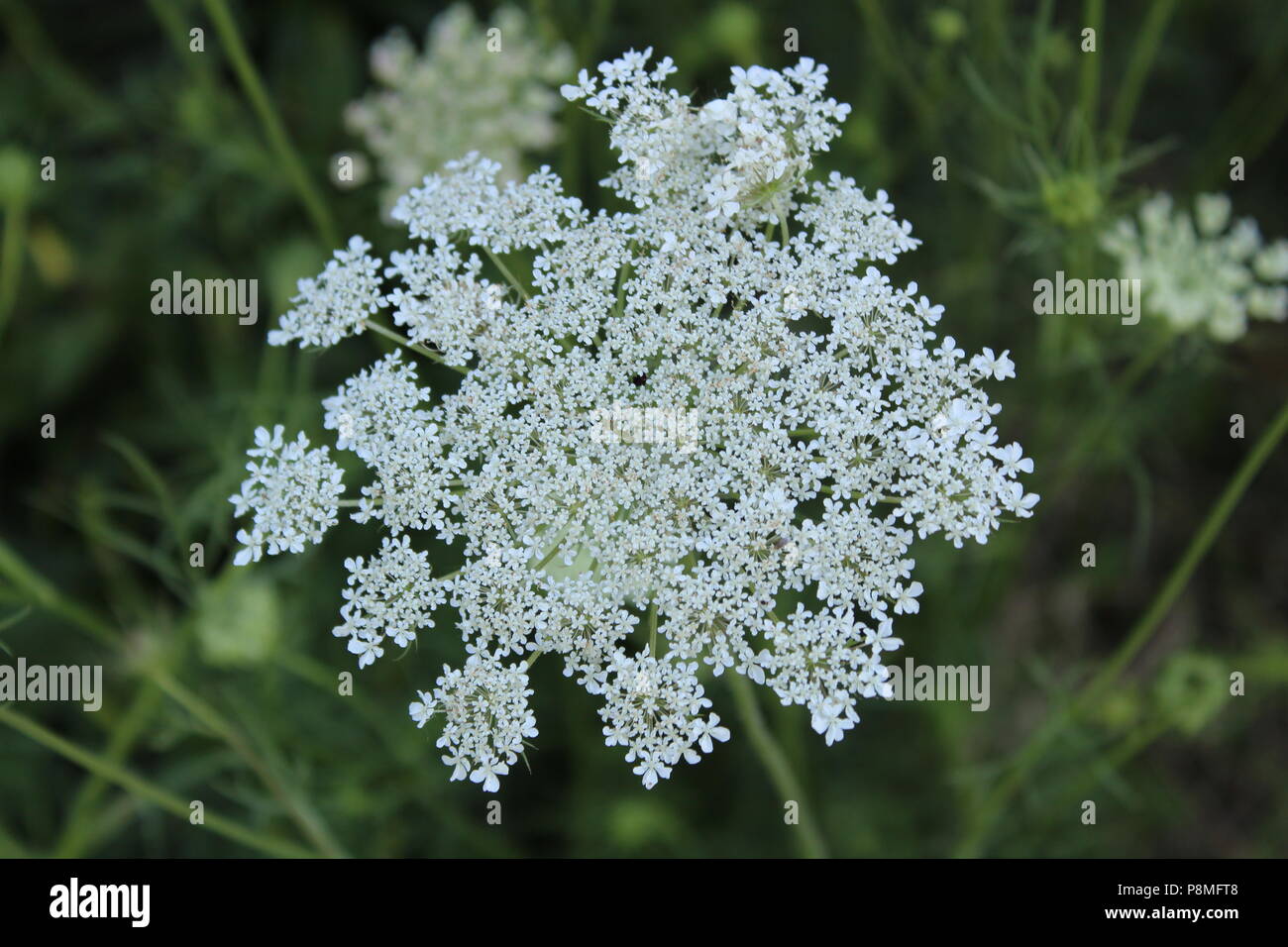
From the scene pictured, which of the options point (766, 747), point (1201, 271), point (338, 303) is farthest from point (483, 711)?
point (1201, 271)

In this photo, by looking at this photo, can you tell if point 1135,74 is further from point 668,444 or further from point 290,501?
point 290,501

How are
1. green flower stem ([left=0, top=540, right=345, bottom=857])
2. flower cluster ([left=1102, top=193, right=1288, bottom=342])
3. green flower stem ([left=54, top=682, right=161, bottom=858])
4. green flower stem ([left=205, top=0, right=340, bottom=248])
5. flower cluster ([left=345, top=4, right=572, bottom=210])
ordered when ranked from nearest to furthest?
1. green flower stem ([left=0, top=540, right=345, bottom=857])
2. green flower stem ([left=205, top=0, right=340, bottom=248])
3. flower cluster ([left=1102, top=193, right=1288, bottom=342])
4. green flower stem ([left=54, top=682, right=161, bottom=858])
5. flower cluster ([left=345, top=4, right=572, bottom=210])

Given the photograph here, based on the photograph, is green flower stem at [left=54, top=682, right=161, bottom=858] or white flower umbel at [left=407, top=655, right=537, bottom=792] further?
green flower stem at [left=54, top=682, right=161, bottom=858]

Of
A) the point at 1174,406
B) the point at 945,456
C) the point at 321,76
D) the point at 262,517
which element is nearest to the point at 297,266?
the point at 321,76

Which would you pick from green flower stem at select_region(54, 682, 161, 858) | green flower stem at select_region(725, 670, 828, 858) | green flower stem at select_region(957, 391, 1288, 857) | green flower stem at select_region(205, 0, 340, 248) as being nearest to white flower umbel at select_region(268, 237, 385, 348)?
green flower stem at select_region(205, 0, 340, 248)

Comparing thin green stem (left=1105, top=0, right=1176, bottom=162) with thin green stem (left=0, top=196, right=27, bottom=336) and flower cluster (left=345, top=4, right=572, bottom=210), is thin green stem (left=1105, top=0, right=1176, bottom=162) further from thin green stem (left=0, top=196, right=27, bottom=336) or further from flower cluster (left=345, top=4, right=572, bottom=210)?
thin green stem (left=0, top=196, right=27, bottom=336)

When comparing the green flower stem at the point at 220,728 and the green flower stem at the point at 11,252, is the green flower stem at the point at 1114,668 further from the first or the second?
the green flower stem at the point at 11,252

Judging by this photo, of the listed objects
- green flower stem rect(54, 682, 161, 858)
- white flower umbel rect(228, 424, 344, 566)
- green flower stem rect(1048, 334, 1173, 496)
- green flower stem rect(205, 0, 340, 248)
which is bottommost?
green flower stem rect(54, 682, 161, 858)

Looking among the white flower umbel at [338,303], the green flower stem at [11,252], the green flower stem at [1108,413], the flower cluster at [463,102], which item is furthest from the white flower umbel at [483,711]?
the green flower stem at [11,252]
